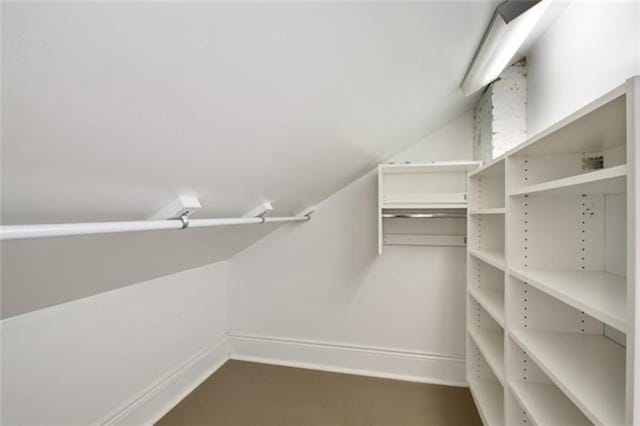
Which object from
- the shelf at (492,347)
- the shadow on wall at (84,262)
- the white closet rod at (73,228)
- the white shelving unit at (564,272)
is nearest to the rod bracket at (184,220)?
the white closet rod at (73,228)

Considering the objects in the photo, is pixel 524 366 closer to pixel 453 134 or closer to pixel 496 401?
pixel 496 401

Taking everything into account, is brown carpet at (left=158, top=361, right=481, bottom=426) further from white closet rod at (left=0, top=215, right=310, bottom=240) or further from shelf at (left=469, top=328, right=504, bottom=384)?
white closet rod at (left=0, top=215, right=310, bottom=240)

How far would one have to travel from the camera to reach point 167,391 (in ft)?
6.45

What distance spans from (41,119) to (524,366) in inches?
67.5

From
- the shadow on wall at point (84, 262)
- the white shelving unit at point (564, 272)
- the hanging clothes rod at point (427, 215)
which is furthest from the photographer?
the hanging clothes rod at point (427, 215)

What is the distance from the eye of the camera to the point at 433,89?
4.46 ft

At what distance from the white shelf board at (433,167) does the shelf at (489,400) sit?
55.1 inches

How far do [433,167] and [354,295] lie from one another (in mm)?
1238

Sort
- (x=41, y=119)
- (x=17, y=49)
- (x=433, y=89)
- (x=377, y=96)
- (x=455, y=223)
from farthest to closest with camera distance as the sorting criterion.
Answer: (x=455, y=223)
(x=433, y=89)
(x=377, y=96)
(x=41, y=119)
(x=17, y=49)

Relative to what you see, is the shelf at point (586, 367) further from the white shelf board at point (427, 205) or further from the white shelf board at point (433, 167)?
the white shelf board at point (433, 167)

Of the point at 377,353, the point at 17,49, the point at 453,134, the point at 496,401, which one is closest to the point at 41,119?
the point at 17,49

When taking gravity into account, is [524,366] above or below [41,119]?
below

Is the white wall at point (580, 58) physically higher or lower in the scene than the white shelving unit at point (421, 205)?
higher

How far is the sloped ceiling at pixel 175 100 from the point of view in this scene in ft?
1.47
